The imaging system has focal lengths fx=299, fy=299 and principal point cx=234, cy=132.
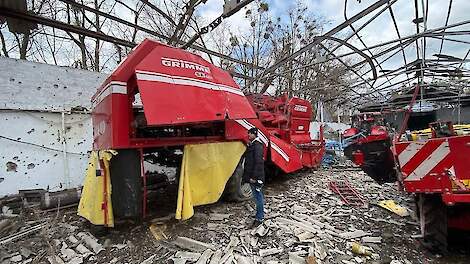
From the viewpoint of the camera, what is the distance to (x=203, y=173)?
482 cm

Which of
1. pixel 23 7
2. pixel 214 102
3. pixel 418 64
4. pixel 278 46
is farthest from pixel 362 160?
pixel 278 46

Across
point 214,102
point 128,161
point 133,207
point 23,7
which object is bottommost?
point 133,207

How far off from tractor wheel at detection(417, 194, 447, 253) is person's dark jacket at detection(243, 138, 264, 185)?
2.23 metres

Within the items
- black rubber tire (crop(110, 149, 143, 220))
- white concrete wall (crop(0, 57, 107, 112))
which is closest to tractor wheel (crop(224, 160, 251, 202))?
black rubber tire (crop(110, 149, 143, 220))

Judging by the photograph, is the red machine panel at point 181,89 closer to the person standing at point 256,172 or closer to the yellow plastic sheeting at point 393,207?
the person standing at point 256,172

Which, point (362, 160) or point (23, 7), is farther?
point (362, 160)

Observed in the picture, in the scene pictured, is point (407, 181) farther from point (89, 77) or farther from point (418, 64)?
point (89, 77)

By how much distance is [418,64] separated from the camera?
919 cm

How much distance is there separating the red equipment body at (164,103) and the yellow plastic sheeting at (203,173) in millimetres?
175

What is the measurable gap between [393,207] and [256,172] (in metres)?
2.66

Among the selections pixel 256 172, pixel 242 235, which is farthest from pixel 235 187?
pixel 242 235

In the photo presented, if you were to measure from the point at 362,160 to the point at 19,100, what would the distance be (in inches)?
298

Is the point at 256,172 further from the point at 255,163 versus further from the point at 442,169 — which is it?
the point at 442,169

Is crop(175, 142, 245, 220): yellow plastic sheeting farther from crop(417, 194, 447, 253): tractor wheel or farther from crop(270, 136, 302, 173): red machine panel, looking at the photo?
crop(417, 194, 447, 253): tractor wheel
